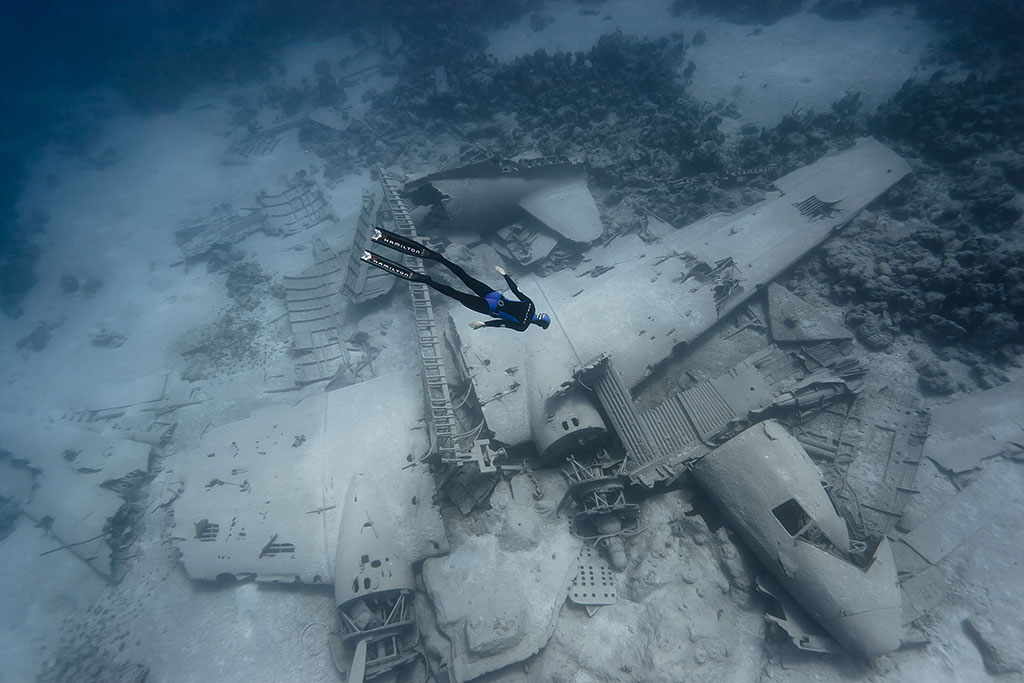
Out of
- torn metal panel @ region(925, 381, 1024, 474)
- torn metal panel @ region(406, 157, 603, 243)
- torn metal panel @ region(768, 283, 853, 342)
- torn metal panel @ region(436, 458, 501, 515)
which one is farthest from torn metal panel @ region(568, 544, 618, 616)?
torn metal panel @ region(406, 157, 603, 243)

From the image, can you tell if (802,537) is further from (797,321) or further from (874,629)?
(797,321)

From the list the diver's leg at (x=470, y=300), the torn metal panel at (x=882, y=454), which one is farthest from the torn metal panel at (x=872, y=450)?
the diver's leg at (x=470, y=300)

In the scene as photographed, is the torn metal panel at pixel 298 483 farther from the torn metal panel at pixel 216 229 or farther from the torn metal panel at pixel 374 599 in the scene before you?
the torn metal panel at pixel 216 229

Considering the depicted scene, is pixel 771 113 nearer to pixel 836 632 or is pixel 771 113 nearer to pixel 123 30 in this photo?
pixel 836 632

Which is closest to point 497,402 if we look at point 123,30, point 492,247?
point 492,247

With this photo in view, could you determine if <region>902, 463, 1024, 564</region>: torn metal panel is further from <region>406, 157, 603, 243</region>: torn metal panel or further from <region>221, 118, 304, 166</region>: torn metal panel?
<region>221, 118, 304, 166</region>: torn metal panel

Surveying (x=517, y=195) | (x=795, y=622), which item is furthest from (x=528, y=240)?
(x=795, y=622)
